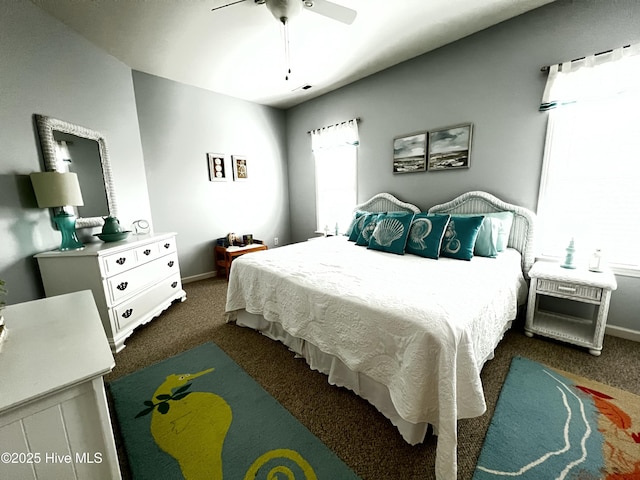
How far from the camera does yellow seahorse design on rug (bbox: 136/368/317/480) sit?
3.92 feet

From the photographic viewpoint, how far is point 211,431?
1.39 metres

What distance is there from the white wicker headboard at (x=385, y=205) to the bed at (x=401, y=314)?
0.72 m

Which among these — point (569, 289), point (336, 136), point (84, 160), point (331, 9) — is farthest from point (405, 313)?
point (336, 136)

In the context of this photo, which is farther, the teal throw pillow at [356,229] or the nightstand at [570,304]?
the teal throw pillow at [356,229]

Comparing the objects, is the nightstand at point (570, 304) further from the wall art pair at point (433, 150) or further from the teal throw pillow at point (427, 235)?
the wall art pair at point (433, 150)

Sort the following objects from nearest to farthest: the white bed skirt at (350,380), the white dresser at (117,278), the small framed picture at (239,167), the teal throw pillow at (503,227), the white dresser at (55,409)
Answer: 1. the white dresser at (55,409)
2. the white bed skirt at (350,380)
3. the white dresser at (117,278)
4. the teal throw pillow at (503,227)
5. the small framed picture at (239,167)

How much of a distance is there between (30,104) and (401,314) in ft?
10.2

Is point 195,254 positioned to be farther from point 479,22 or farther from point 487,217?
point 479,22

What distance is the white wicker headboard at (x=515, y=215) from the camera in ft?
7.98

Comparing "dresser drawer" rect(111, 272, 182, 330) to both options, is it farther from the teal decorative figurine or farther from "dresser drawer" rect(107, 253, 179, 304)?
the teal decorative figurine

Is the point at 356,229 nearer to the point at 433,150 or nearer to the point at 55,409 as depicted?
the point at 433,150

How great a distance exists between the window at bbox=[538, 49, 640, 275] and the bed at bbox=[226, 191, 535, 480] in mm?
338

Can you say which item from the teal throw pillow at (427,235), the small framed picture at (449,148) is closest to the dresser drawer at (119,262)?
the teal throw pillow at (427,235)

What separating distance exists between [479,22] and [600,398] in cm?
316
